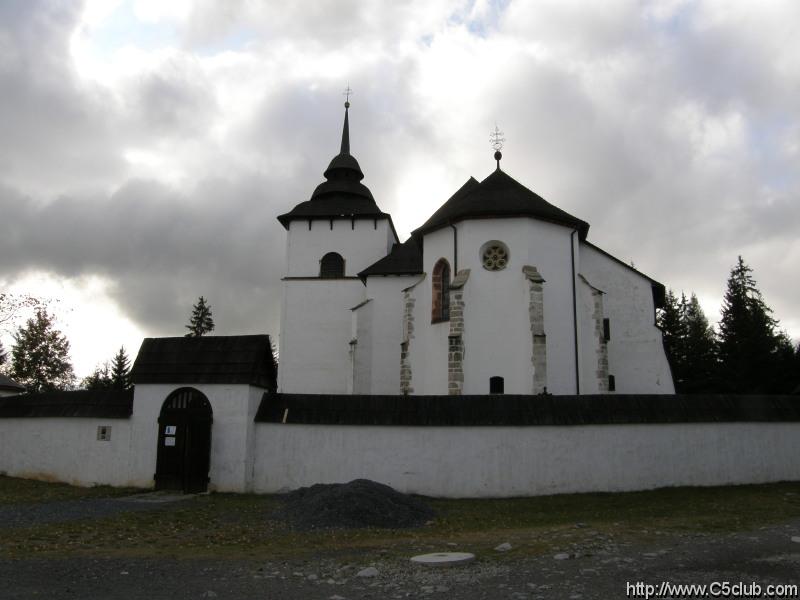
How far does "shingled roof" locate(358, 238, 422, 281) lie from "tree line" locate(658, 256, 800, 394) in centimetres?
1489

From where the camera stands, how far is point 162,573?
7926mm

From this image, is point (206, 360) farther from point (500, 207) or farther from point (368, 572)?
point (500, 207)

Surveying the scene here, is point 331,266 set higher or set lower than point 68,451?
higher

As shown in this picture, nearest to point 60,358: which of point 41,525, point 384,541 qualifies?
point 41,525

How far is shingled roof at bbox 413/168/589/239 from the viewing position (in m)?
22.5

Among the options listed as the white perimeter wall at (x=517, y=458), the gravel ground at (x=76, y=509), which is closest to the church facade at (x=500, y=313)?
the white perimeter wall at (x=517, y=458)

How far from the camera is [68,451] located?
704 inches

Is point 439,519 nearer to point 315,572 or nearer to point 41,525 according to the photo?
point 315,572

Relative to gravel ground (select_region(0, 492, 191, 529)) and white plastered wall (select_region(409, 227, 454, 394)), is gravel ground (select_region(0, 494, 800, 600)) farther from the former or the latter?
white plastered wall (select_region(409, 227, 454, 394))

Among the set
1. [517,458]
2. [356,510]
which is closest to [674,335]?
[517,458]

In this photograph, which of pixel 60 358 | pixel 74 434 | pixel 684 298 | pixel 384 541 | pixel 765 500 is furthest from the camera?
pixel 684 298

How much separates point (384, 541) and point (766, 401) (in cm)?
1164

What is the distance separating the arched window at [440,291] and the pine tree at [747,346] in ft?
75.9

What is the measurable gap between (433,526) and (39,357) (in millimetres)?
46750
